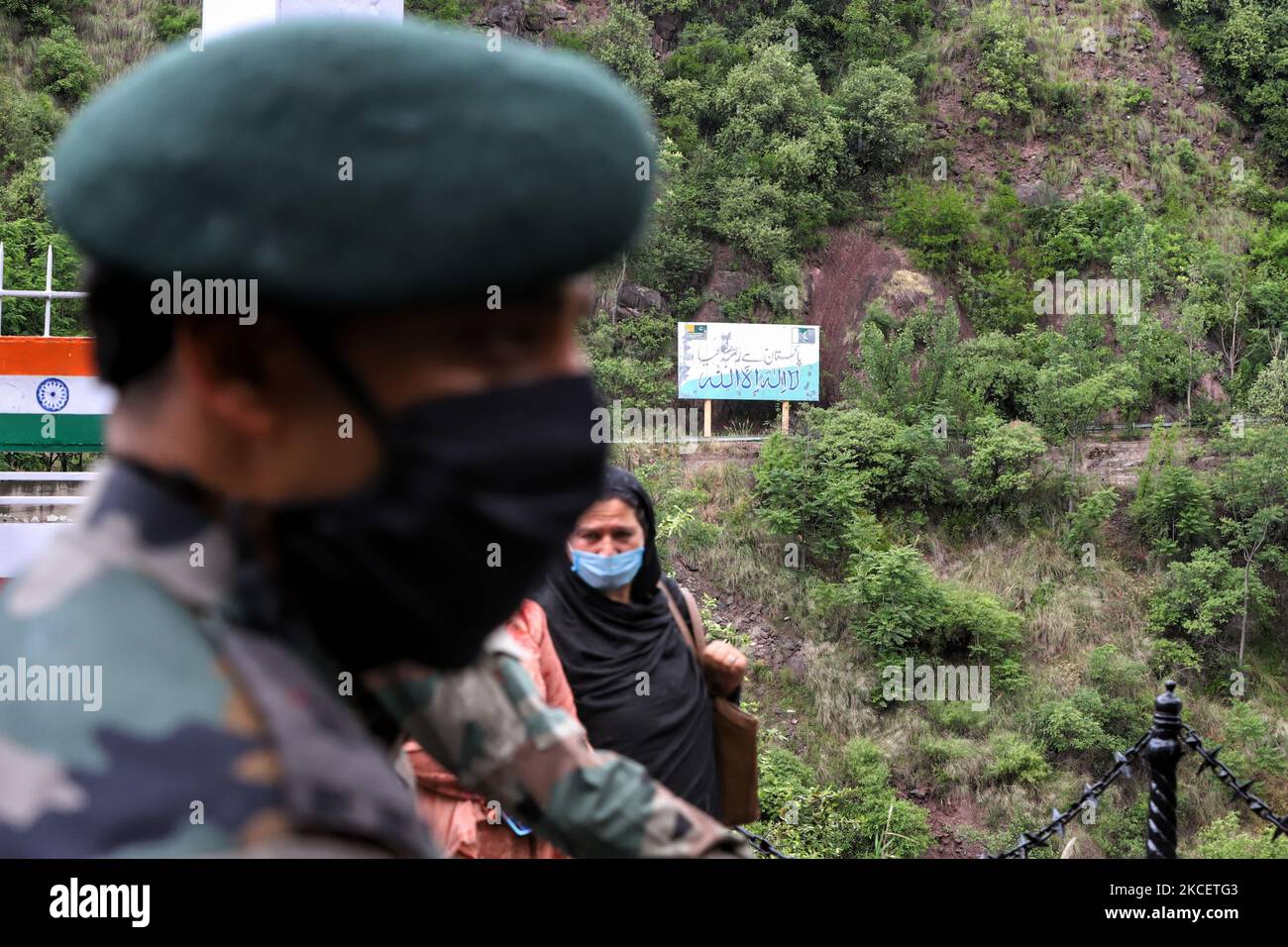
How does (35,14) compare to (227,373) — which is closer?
(227,373)

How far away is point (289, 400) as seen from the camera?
0.72m

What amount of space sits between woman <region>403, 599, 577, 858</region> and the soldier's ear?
5.71 ft

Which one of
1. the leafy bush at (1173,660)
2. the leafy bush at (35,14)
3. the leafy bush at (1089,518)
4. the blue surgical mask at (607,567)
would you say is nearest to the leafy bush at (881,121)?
the leafy bush at (1089,518)

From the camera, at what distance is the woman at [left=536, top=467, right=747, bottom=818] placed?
3164mm

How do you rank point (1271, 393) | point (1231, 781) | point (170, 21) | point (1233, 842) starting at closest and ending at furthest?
point (1231, 781)
point (1233, 842)
point (1271, 393)
point (170, 21)

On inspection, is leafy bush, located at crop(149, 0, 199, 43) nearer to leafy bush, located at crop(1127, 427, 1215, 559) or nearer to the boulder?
the boulder

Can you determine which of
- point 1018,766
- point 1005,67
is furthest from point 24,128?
point 1018,766

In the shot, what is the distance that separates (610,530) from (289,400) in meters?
2.44

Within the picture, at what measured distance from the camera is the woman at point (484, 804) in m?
2.54

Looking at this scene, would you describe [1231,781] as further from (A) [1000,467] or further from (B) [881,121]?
(B) [881,121]

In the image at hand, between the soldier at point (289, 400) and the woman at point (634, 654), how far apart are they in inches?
91.9

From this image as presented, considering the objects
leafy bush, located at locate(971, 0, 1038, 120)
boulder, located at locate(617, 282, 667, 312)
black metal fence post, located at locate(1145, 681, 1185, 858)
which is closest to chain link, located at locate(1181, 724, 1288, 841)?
black metal fence post, located at locate(1145, 681, 1185, 858)

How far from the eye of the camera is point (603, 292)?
880 inches
